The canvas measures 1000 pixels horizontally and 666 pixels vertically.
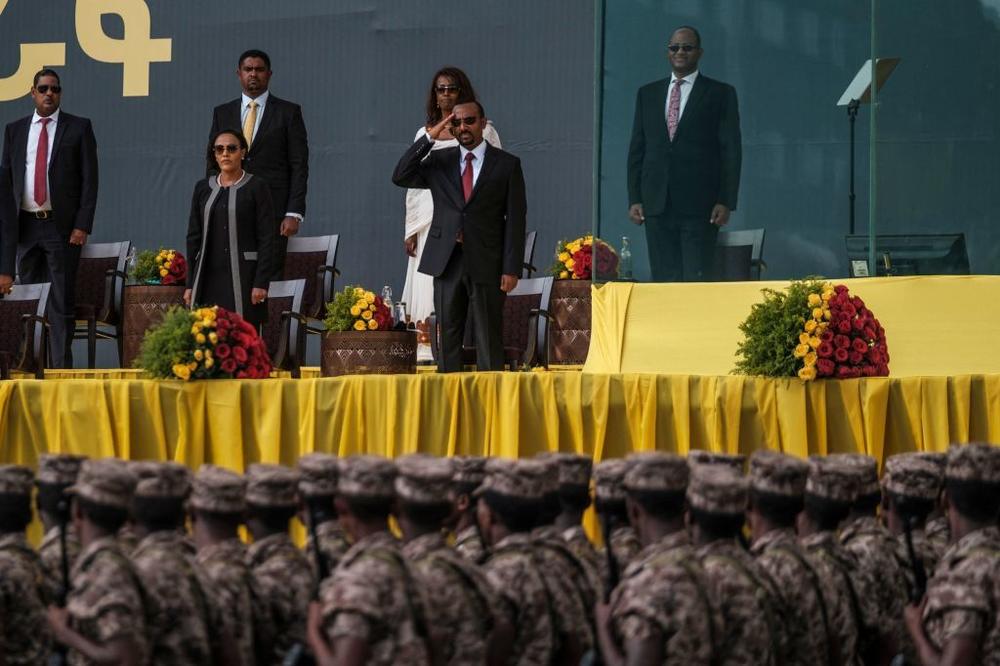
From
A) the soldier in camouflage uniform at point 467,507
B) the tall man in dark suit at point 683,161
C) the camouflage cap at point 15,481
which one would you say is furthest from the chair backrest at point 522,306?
the camouflage cap at point 15,481

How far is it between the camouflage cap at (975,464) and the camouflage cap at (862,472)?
11.4 inches

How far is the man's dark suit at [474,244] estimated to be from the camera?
791cm

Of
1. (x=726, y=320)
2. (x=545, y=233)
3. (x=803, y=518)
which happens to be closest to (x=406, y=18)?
(x=545, y=233)

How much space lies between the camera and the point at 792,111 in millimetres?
8359

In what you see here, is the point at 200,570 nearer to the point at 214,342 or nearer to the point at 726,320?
the point at 214,342

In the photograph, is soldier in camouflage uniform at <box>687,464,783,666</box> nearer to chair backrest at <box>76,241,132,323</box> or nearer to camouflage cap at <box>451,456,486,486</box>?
camouflage cap at <box>451,456,486,486</box>

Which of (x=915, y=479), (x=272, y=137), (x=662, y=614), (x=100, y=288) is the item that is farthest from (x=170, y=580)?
(x=100, y=288)

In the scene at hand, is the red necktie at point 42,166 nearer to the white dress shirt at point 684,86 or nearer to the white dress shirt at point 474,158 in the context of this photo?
the white dress shirt at point 474,158

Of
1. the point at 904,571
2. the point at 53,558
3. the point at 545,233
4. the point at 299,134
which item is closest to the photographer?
the point at 53,558

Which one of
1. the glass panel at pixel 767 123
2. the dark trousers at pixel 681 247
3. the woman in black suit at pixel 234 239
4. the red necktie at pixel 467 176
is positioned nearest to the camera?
the red necktie at pixel 467 176

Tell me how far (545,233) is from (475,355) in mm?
4765

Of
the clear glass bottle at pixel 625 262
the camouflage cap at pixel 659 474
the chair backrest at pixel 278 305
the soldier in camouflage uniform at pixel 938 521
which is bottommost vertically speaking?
the soldier in camouflage uniform at pixel 938 521

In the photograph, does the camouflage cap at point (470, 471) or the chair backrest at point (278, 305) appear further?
the chair backrest at point (278, 305)

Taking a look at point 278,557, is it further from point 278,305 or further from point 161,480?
point 278,305
